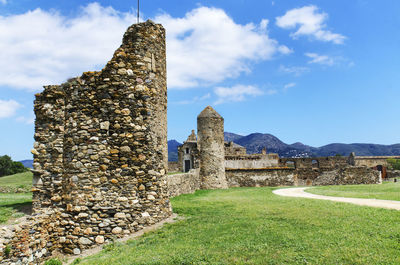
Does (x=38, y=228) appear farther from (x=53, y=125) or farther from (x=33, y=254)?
(x=53, y=125)

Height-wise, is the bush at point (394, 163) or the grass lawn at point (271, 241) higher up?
the grass lawn at point (271, 241)

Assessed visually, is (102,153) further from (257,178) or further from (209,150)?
(257,178)

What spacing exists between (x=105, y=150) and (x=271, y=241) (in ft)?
19.3

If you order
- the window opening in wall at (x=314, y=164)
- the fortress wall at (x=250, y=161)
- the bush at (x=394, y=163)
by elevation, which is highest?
the fortress wall at (x=250, y=161)

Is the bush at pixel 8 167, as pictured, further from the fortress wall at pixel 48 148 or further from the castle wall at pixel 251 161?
the fortress wall at pixel 48 148

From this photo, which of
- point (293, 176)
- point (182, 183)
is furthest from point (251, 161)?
point (182, 183)

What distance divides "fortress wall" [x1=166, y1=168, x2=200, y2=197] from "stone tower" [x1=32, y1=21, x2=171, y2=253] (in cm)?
987

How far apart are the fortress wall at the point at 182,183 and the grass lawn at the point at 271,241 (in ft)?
32.6

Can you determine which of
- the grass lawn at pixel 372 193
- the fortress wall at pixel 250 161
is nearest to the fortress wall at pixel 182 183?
the fortress wall at pixel 250 161

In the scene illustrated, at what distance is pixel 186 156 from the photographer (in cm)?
4381

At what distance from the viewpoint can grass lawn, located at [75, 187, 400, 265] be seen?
21.5ft

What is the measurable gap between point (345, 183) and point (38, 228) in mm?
30554

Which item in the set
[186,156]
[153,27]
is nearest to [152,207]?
[153,27]

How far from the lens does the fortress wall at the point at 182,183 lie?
20.7 m
